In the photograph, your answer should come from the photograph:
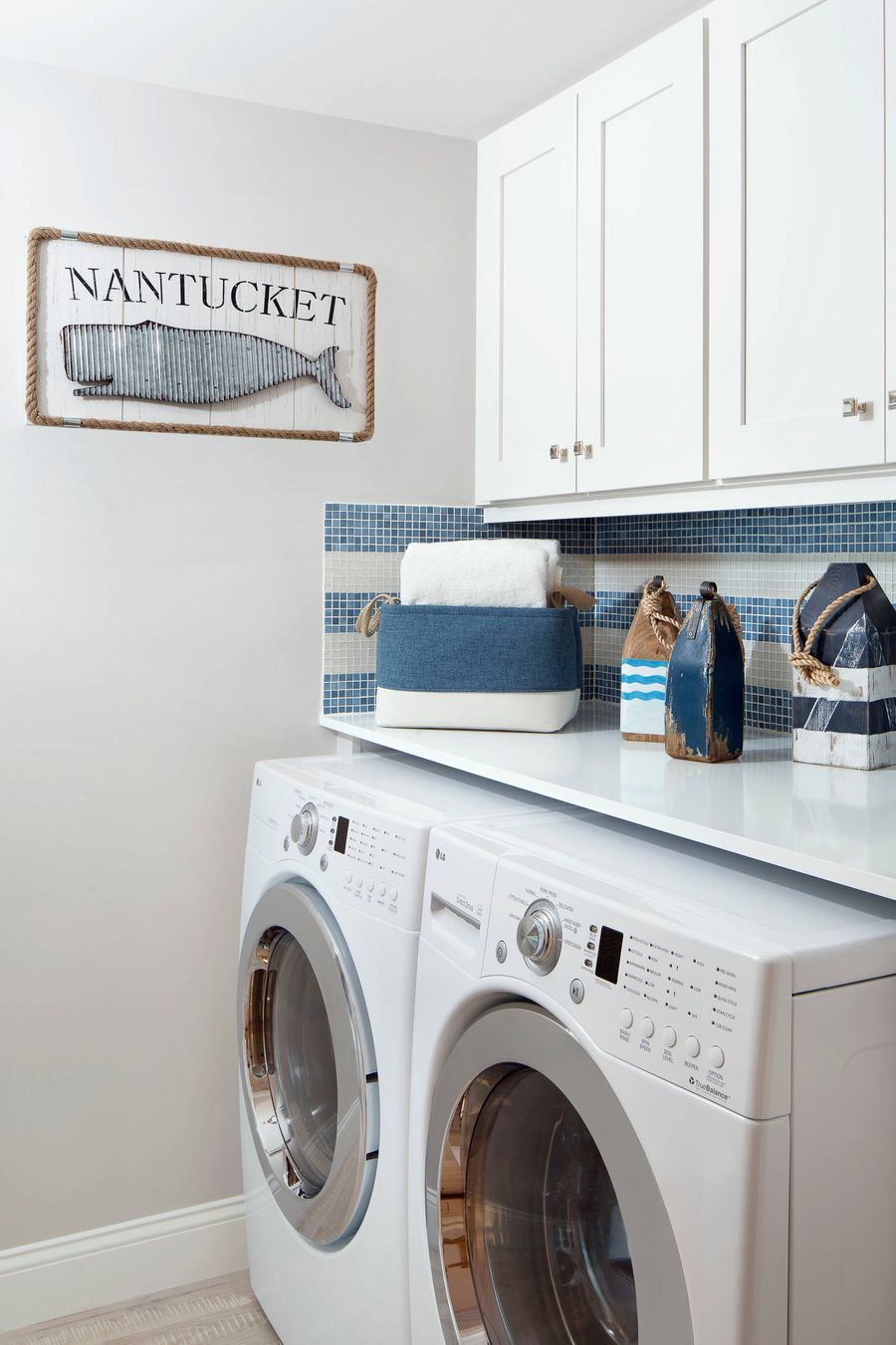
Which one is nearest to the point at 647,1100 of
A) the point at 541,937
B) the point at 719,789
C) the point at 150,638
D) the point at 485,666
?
the point at 541,937

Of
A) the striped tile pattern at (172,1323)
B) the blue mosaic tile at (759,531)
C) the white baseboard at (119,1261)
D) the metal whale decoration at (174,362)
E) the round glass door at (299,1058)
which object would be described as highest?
the metal whale decoration at (174,362)

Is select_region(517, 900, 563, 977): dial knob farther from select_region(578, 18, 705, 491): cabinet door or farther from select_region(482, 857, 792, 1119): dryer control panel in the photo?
select_region(578, 18, 705, 491): cabinet door

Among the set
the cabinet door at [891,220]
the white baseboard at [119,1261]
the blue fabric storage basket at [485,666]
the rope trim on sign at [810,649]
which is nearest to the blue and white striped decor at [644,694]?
the blue fabric storage basket at [485,666]

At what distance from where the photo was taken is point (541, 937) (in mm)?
1220

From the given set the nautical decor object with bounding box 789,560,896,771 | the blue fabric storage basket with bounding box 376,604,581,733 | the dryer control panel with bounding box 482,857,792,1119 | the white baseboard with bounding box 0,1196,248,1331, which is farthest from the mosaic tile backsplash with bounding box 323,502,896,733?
the white baseboard with bounding box 0,1196,248,1331

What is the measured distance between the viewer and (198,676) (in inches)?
86.7

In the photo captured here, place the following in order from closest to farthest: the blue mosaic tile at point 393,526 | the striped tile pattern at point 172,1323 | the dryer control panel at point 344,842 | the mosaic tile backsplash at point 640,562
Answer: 1. the dryer control panel at point 344,842
2. the mosaic tile backsplash at point 640,562
3. the striped tile pattern at point 172,1323
4. the blue mosaic tile at point 393,526

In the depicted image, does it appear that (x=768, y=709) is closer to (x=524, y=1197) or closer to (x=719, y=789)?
(x=719, y=789)

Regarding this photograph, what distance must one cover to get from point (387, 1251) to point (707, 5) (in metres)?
1.87

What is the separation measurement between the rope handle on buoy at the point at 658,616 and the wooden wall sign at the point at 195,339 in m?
0.72

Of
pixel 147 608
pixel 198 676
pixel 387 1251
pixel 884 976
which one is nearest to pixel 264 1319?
pixel 387 1251

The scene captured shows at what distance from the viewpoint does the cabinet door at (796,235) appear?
1426 mm

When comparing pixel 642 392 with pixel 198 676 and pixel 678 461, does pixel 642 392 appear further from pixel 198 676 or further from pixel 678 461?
pixel 198 676

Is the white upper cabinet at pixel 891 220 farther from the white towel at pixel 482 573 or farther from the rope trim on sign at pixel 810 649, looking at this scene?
the white towel at pixel 482 573
